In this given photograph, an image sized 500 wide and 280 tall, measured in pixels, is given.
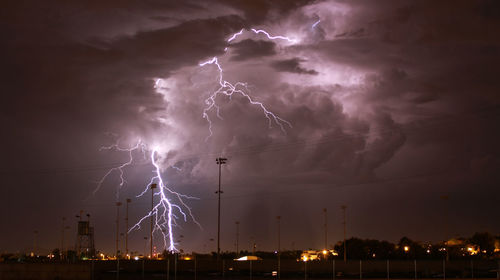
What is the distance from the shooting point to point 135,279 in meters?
35.3

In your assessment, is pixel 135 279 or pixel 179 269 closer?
pixel 135 279

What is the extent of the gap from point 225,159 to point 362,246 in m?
45.6

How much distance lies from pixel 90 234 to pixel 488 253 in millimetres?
68383

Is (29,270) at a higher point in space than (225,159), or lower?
lower

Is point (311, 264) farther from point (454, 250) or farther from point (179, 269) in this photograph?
point (454, 250)

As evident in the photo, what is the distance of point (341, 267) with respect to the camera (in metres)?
49.5

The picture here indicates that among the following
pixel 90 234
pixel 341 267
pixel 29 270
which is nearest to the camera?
pixel 29 270

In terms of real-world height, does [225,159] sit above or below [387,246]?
above

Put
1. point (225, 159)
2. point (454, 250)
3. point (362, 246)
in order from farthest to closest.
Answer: point (454, 250), point (362, 246), point (225, 159)

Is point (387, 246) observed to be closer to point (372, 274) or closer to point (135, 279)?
point (372, 274)

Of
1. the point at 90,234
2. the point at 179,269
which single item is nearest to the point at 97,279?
the point at 179,269

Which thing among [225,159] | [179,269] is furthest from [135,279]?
[225,159]

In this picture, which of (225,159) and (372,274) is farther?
(225,159)

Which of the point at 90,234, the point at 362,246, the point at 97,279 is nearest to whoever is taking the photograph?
the point at 97,279
